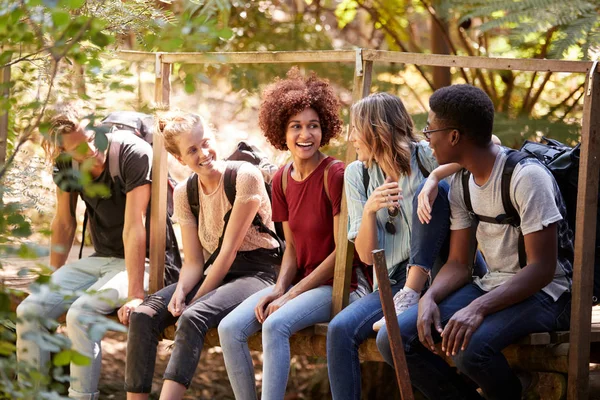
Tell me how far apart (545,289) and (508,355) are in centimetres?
35

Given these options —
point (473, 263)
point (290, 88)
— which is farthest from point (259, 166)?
point (473, 263)

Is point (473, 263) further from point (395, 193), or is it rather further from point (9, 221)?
point (9, 221)

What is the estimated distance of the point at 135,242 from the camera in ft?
15.6

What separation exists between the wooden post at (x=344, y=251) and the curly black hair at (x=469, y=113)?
1.89 feet

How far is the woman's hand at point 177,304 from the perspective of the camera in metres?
4.47

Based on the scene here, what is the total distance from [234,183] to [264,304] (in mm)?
656

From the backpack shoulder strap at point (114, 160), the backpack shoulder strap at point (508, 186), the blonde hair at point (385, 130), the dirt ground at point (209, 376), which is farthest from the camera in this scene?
the dirt ground at point (209, 376)

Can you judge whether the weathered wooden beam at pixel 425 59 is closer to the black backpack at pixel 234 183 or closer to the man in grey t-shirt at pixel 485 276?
the man in grey t-shirt at pixel 485 276

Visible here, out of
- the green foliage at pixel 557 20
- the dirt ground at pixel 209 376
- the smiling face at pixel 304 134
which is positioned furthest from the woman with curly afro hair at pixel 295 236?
the dirt ground at pixel 209 376

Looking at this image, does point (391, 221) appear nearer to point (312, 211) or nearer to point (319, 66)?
point (312, 211)

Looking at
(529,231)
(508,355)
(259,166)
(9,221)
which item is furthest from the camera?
(259,166)

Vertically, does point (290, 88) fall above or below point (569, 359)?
above

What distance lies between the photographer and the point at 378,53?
13.1ft

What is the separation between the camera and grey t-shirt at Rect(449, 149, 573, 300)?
3363 millimetres
